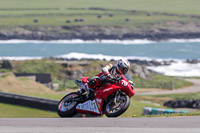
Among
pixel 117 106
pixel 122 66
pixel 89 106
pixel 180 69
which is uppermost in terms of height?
pixel 122 66

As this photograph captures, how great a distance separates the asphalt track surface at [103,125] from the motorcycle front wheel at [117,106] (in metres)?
1.09

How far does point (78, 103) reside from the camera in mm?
14695

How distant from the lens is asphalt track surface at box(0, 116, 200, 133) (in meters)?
10.5

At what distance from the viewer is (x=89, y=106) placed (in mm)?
14359

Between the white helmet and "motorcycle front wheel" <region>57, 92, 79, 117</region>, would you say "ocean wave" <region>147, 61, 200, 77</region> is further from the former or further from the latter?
the white helmet

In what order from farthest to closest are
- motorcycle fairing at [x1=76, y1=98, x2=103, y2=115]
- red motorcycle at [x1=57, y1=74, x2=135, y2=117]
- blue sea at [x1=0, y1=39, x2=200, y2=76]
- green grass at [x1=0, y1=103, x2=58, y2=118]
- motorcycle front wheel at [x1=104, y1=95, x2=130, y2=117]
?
blue sea at [x1=0, y1=39, x2=200, y2=76] → green grass at [x1=0, y1=103, x2=58, y2=118] → motorcycle fairing at [x1=76, y1=98, x2=103, y2=115] → red motorcycle at [x1=57, y1=74, x2=135, y2=117] → motorcycle front wheel at [x1=104, y1=95, x2=130, y2=117]

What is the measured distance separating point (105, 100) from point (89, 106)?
1.94ft

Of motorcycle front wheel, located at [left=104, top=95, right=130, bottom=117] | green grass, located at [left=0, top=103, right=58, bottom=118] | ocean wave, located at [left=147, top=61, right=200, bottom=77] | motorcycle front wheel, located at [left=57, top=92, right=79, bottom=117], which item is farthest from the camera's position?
ocean wave, located at [left=147, top=61, right=200, bottom=77]

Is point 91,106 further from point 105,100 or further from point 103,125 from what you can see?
point 103,125

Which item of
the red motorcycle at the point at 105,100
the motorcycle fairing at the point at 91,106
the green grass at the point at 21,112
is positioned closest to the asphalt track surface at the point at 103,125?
the red motorcycle at the point at 105,100

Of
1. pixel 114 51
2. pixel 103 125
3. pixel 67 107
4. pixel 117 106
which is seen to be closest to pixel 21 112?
pixel 67 107

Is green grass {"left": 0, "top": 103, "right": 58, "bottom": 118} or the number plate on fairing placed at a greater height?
the number plate on fairing

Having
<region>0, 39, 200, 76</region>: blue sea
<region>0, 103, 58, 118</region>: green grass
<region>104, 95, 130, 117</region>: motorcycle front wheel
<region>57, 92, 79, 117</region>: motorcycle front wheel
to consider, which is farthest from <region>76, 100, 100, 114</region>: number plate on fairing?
<region>0, 39, 200, 76</region>: blue sea

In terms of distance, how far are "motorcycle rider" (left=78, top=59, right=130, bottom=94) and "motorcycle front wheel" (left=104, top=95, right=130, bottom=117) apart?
2.30 feet
